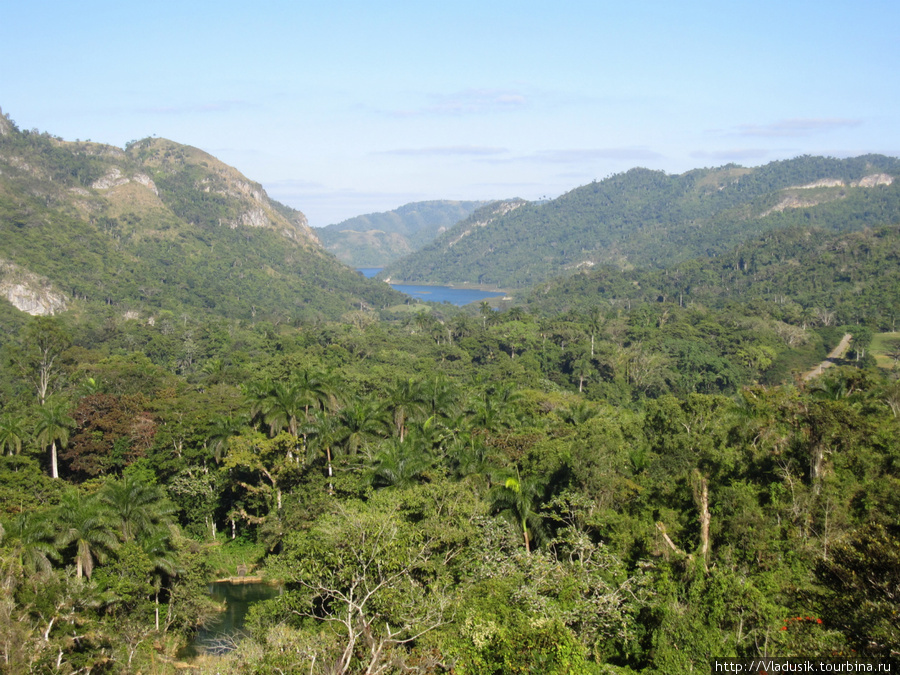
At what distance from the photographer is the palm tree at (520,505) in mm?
23966

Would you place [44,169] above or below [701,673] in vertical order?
above

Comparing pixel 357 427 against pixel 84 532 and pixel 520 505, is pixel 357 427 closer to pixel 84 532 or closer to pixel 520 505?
pixel 520 505

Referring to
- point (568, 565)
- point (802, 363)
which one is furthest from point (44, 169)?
point (568, 565)

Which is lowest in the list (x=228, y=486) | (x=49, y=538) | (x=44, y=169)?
(x=228, y=486)

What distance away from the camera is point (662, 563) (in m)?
17.2

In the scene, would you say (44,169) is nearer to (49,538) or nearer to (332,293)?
(332,293)

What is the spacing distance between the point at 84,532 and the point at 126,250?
476 feet

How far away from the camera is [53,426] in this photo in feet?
119

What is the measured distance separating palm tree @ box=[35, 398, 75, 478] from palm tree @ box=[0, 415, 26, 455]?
0.96 m

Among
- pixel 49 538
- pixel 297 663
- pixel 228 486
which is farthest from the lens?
pixel 228 486

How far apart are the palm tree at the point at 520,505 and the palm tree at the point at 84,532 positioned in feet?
46.3

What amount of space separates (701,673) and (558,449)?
1447cm

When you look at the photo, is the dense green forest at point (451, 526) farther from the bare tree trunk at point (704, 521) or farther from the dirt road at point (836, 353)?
the dirt road at point (836, 353)

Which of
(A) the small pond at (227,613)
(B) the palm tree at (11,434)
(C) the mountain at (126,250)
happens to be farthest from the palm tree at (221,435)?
(C) the mountain at (126,250)
